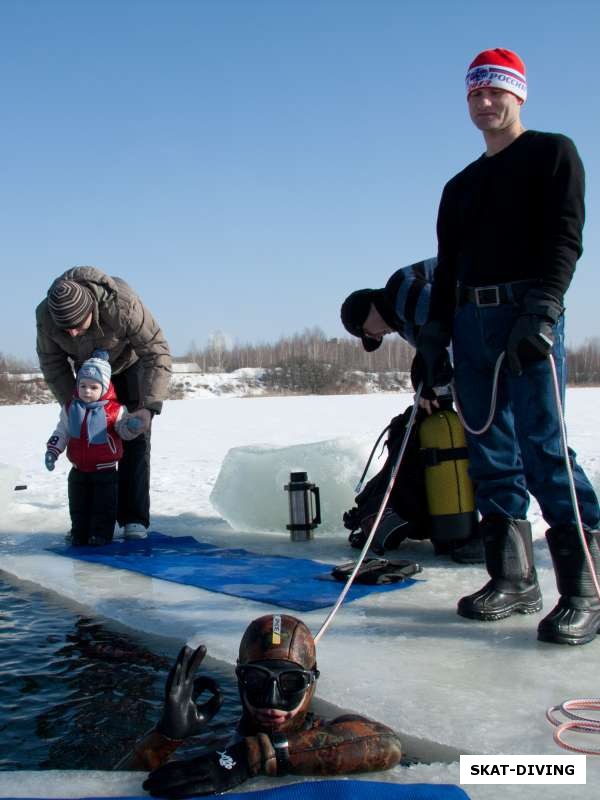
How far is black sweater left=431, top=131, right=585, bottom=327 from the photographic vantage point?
2.84m

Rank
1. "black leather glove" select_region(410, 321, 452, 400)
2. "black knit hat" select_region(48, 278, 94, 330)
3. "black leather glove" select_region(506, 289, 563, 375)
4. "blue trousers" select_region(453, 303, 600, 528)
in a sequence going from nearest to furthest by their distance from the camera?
"black leather glove" select_region(506, 289, 563, 375), "blue trousers" select_region(453, 303, 600, 528), "black leather glove" select_region(410, 321, 452, 400), "black knit hat" select_region(48, 278, 94, 330)

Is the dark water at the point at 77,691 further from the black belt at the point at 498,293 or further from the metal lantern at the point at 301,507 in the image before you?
the metal lantern at the point at 301,507

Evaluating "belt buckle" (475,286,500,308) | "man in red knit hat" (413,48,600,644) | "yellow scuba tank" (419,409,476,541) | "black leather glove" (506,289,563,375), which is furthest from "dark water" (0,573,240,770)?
"yellow scuba tank" (419,409,476,541)

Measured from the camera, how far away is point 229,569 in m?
4.21

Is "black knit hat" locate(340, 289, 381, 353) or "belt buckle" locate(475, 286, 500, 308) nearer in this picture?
"belt buckle" locate(475, 286, 500, 308)

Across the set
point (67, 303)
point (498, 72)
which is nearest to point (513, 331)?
point (498, 72)

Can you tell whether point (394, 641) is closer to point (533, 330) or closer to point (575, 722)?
point (575, 722)

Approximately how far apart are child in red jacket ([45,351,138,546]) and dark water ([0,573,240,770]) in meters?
1.34

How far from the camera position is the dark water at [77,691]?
2250 millimetres

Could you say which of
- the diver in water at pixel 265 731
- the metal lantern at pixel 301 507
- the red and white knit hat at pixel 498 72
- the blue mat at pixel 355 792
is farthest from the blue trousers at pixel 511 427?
the metal lantern at pixel 301 507

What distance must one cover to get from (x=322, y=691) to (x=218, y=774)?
65 cm

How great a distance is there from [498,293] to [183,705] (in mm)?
1789

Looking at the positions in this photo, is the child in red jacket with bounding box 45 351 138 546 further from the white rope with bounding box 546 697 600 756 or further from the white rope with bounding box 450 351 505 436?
the white rope with bounding box 546 697 600 756

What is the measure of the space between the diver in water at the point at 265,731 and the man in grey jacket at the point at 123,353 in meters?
2.93
